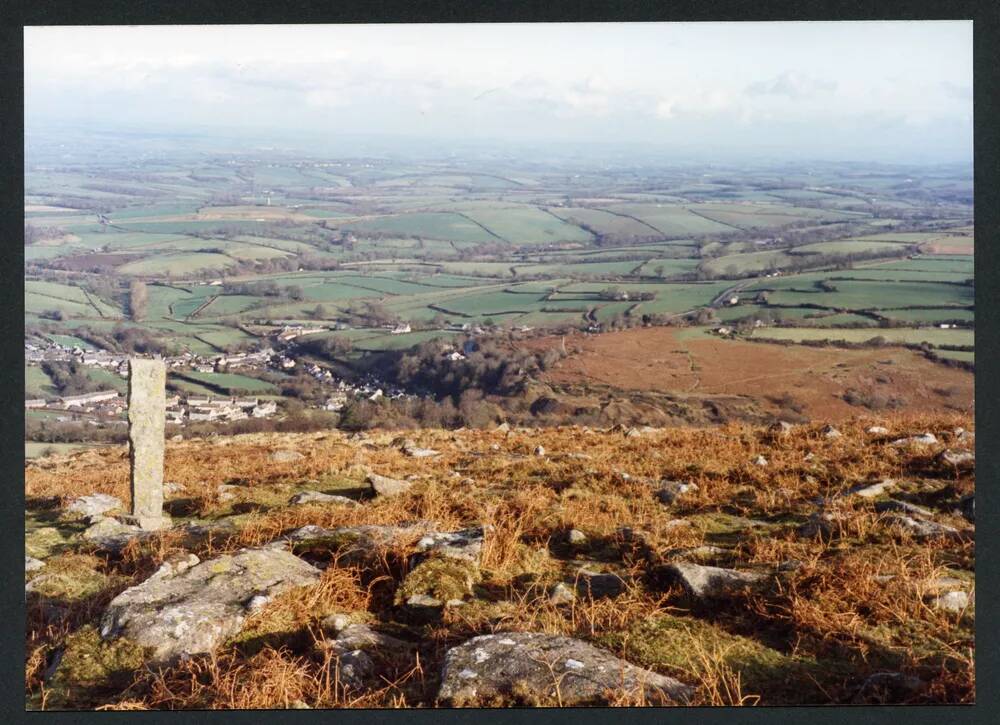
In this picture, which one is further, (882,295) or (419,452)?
(882,295)

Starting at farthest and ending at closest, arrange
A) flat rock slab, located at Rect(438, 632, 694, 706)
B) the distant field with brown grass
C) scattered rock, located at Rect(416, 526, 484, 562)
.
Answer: the distant field with brown grass → scattered rock, located at Rect(416, 526, 484, 562) → flat rock slab, located at Rect(438, 632, 694, 706)

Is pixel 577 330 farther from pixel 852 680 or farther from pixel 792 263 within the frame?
pixel 852 680

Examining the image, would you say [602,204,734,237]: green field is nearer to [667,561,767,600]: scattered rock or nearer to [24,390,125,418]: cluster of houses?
[24,390,125,418]: cluster of houses

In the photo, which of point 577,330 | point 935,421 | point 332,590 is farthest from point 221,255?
point 935,421

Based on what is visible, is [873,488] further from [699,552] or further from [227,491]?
[227,491]

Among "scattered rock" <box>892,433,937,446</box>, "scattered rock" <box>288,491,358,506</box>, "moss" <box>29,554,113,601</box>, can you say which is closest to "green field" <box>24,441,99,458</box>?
"scattered rock" <box>288,491,358,506</box>

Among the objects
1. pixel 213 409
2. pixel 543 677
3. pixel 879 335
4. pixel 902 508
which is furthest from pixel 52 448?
pixel 879 335
